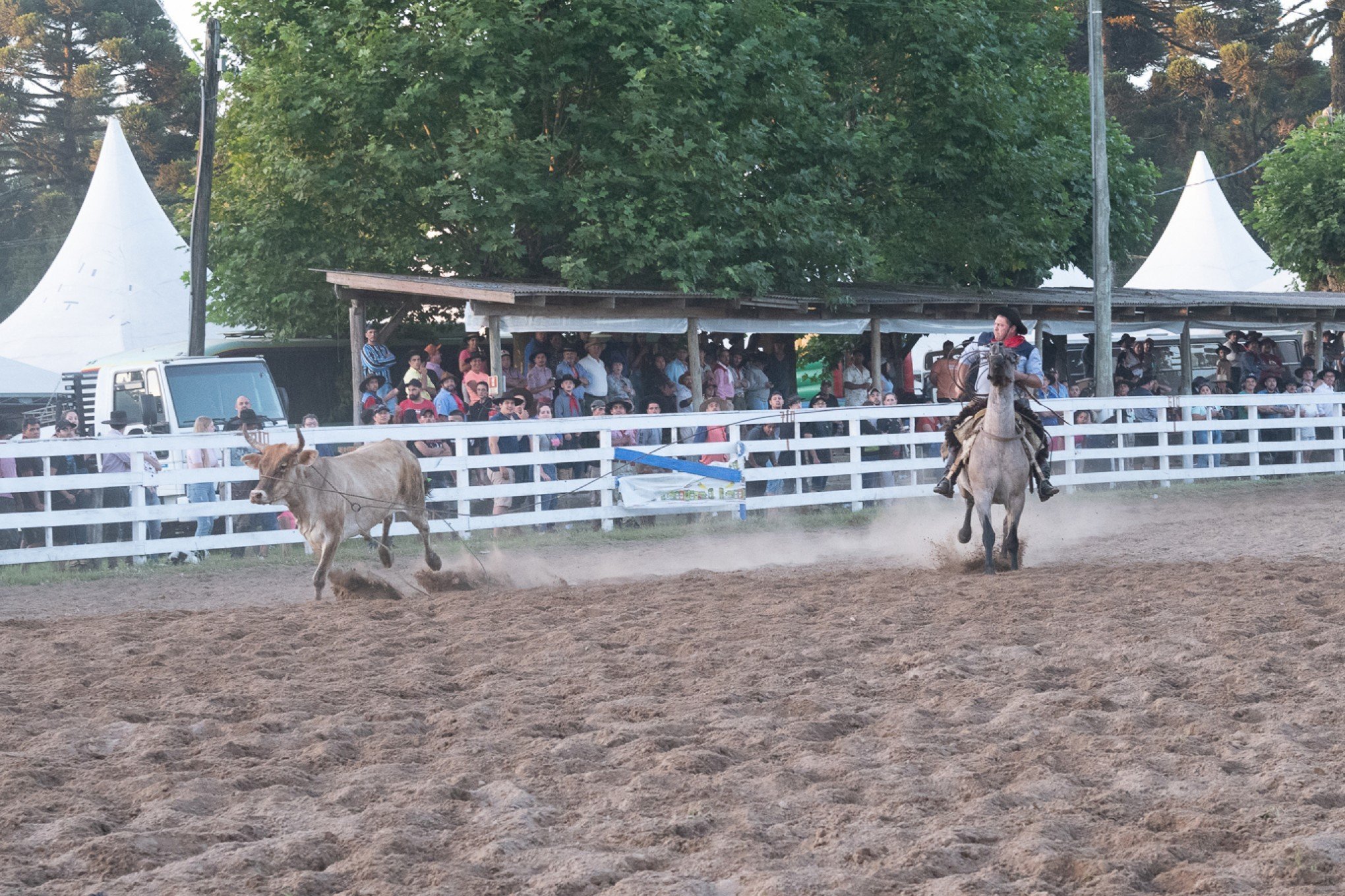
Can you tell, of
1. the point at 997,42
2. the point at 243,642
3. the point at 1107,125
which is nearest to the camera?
the point at 243,642

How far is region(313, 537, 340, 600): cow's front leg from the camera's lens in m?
10.3

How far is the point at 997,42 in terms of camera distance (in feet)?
83.6

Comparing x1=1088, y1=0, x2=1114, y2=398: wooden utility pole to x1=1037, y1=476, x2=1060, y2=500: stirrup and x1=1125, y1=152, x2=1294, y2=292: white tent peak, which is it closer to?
x1=1037, y1=476, x2=1060, y2=500: stirrup

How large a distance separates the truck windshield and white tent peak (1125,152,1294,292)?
1130 inches

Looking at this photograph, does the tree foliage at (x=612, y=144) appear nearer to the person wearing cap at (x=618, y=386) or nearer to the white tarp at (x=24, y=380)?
the person wearing cap at (x=618, y=386)

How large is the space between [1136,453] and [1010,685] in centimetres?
1389

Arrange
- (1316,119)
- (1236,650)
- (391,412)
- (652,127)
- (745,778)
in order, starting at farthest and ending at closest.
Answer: (1316,119), (652,127), (391,412), (1236,650), (745,778)

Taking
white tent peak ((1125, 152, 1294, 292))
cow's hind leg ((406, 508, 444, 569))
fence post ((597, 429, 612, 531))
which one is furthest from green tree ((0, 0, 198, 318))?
cow's hind leg ((406, 508, 444, 569))

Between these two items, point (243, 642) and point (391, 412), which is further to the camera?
point (391, 412)

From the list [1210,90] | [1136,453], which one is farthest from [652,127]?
[1210,90]

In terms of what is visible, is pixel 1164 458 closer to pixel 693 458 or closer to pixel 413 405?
pixel 693 458

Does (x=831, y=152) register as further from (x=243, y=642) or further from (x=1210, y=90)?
(x=1210, y=90)

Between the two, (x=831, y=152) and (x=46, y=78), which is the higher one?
(x=46, y=78)

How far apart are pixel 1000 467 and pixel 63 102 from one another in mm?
50998
